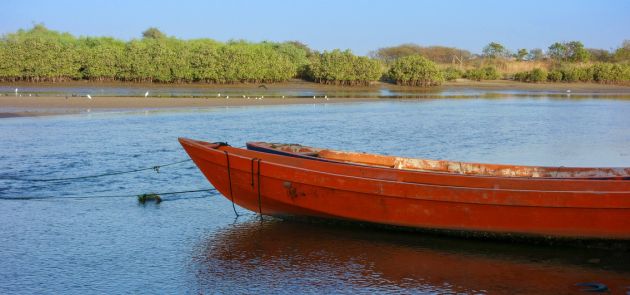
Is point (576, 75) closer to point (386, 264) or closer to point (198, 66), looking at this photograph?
point (198, 66)

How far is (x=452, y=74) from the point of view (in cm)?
5866

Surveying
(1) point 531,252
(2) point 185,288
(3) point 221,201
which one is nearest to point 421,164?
(1) point 531,252

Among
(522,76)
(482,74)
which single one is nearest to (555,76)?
(522,76)

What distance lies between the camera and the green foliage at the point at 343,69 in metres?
50.7

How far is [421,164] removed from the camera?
9484mm

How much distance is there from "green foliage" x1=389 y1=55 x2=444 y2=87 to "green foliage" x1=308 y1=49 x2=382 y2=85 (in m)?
2.25

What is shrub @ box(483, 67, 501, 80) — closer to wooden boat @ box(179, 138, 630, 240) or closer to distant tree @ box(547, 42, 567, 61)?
distant tree @ box(547, 42, 567, 61)

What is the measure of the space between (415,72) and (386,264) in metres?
46.0

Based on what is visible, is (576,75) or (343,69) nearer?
(343,69)

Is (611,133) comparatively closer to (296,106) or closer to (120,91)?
(296,106)

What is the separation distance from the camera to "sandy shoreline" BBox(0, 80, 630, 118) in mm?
27875

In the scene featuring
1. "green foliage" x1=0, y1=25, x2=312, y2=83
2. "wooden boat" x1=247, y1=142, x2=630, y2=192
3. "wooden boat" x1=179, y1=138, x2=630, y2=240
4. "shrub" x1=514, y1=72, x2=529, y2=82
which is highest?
"green foliage" x1=0, y1=25, x2=312, y2=83

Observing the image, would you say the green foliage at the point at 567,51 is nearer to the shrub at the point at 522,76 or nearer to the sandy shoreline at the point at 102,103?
the shrub at the point at 522,76

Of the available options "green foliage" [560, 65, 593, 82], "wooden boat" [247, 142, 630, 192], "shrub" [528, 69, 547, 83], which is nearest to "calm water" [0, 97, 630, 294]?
"wooden boat" [247, 142, 630, 192]
